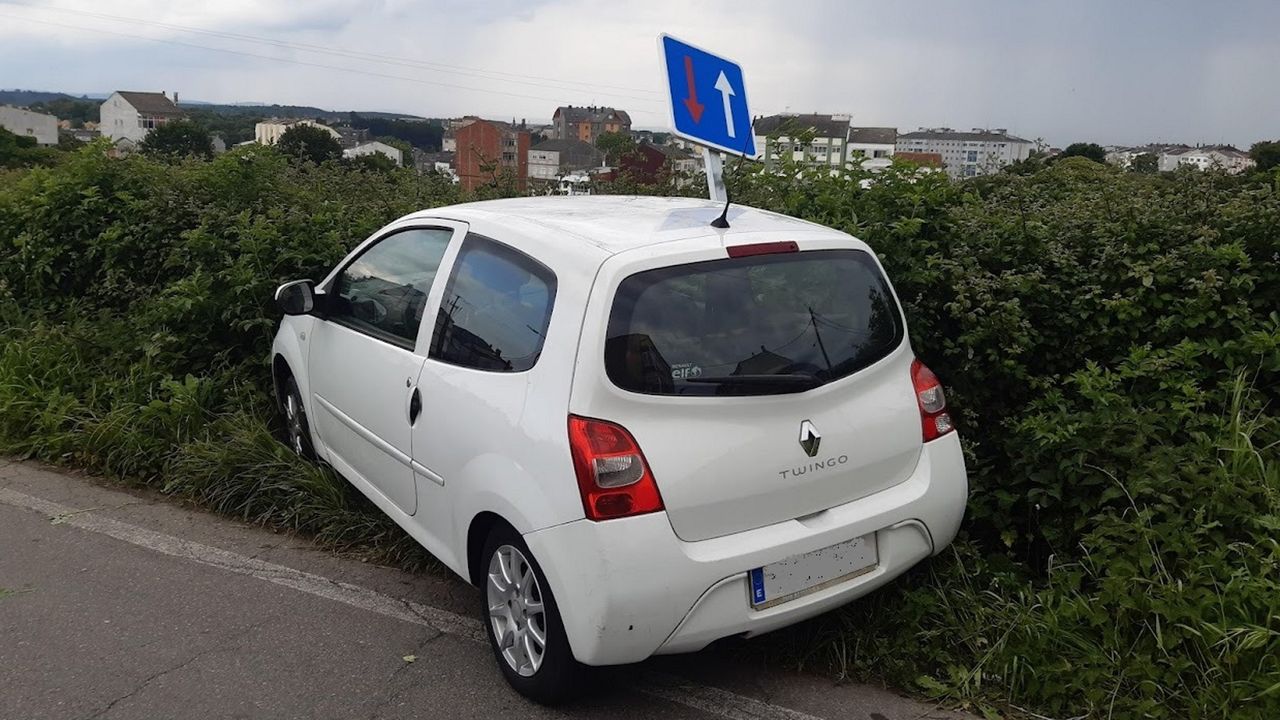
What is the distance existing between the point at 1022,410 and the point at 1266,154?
3.17m

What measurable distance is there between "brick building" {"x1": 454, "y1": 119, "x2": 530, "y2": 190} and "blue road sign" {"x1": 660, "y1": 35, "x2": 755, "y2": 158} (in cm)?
321

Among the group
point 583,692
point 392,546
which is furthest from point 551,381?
point 392,546

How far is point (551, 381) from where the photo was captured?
10.3 feet

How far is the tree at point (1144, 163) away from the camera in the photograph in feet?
19.9

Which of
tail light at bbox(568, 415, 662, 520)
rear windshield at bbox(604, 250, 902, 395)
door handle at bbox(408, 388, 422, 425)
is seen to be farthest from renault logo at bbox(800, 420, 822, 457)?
door handle at bbox(408, 388, 422, 425)

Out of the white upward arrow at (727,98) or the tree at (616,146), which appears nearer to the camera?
the white upward arrow at (727,98)

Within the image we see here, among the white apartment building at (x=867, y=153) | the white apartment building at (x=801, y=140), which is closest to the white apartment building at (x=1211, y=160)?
the white apartment building at (x=867, y=153)

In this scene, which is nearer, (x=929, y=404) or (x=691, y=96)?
(x=929, y=404)

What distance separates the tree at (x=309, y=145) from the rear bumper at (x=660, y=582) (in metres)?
6.69

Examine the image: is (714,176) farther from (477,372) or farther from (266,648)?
(266,648)

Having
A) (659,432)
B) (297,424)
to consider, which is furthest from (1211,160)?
(297,424)

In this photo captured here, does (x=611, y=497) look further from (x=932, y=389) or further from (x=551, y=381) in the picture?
(x=932, y=389)

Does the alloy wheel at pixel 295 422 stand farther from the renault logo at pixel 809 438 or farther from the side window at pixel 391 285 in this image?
the renault logo at pixel 809 438

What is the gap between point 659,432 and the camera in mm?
3008
